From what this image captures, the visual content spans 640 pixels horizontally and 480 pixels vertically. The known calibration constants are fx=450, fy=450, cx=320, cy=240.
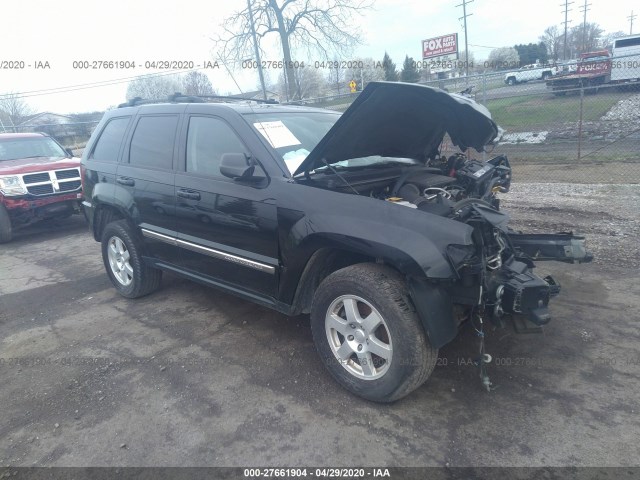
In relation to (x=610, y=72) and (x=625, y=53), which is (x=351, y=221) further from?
(x=625, y=53)

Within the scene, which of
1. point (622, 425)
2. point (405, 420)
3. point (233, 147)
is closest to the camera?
point (622, 425)

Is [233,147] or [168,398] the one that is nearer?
[168,398]

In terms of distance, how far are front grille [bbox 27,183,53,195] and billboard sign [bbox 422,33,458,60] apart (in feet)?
119

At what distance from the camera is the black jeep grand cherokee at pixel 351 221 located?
272 cm

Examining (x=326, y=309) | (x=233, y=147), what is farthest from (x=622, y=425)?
(x=233, y=147)

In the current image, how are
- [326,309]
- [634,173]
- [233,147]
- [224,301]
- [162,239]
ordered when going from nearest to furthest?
[326,309] < [233,147] < [162,239] < [224,301] < [634,173]

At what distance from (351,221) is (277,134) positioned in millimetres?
1182

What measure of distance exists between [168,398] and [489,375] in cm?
227

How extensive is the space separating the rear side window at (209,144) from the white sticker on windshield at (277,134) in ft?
0.67

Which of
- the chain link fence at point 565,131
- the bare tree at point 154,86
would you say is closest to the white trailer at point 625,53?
the chain link fence at point 565,131

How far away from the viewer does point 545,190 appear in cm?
850

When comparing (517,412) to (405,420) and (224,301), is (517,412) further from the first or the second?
(224,301)

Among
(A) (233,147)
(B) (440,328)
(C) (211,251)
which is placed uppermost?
(A) (233,147)

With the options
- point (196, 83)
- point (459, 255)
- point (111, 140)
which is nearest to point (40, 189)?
point (111, 140)
